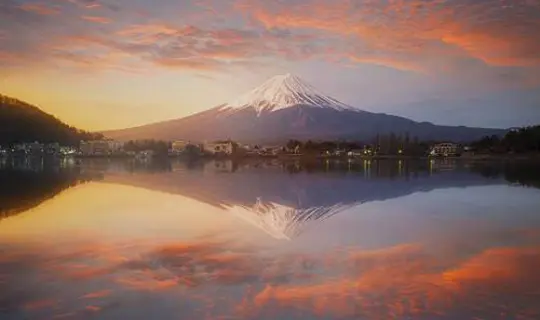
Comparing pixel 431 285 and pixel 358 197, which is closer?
pixel 431 285

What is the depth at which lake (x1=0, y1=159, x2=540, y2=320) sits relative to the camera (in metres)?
4.68

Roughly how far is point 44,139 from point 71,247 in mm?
83173

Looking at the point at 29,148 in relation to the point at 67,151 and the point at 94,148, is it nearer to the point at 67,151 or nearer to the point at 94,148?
the point at 67,151

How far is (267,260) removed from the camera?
651 cm

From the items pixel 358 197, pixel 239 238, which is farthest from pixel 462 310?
pixel 358 197

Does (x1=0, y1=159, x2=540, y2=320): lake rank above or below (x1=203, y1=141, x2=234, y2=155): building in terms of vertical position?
below

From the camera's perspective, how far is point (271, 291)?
16.9ft

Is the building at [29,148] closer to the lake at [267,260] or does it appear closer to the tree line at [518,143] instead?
the tree line at [518,143]

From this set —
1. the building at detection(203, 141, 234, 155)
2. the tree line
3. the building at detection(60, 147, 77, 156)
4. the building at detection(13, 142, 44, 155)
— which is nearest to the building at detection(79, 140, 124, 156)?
the building at detection(60, 147, 77, 156)

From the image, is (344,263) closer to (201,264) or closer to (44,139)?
(201,264)

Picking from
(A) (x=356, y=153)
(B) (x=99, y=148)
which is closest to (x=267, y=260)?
(A) (x=356, y=153)

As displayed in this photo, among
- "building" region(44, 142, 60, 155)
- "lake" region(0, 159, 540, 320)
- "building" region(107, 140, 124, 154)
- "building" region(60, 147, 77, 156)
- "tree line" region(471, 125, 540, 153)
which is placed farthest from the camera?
"building" region(107, 140, 124, 154)

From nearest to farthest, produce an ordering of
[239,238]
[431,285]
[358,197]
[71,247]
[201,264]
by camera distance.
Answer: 1. [431,285]
2. [201,264]
3. [71,247]
4. [239,238]
5. [358,197]

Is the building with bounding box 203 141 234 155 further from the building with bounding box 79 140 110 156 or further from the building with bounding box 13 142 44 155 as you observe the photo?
the building with bounding box 13 142 44 155
